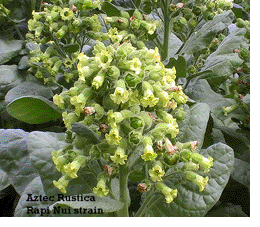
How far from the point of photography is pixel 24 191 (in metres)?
1.14

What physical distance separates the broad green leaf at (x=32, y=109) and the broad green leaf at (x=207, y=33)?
74 cm

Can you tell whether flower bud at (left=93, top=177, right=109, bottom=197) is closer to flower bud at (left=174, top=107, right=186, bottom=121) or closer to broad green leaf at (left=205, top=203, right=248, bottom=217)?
flower bud at (left=174, top=107, right=186, bottom=121)

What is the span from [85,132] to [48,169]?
270mm

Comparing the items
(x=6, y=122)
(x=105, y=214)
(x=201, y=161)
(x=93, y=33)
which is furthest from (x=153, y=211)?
(x=6, y=122)

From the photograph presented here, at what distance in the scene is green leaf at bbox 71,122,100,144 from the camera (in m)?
0.88

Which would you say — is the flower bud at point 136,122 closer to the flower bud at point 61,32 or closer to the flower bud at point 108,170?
the flower bud at point 108,170

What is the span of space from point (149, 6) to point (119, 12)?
171 millimetres

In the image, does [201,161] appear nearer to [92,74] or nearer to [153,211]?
[153,211]

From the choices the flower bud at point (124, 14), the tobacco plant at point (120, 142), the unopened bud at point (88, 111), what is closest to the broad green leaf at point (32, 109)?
the tobacco plant at point (120, 142)

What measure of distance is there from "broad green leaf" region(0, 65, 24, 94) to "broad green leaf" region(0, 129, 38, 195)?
0.73 metres

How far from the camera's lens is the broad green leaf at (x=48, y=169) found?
108cm

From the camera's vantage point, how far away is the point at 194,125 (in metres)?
1.26

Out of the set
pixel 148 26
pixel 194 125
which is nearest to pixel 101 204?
pixel 194 125

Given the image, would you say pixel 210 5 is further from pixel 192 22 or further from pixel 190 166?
pixel 190 166
